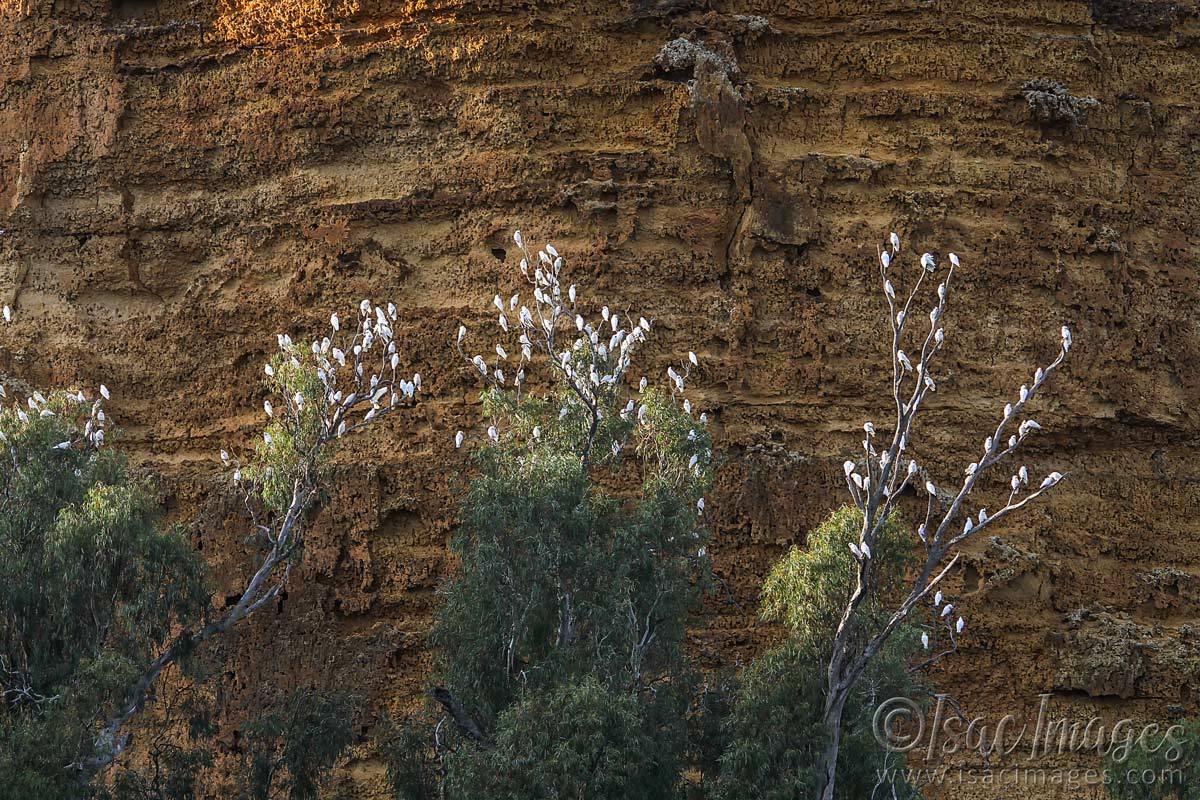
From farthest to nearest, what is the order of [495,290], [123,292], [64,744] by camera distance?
[123,292]
[495,290]
[64,744]

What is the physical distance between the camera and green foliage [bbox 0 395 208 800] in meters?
18.0

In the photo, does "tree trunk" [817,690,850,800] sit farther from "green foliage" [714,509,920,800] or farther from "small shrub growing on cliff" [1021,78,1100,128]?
"small shrub growing on cliff" [1021,78,1100,128]

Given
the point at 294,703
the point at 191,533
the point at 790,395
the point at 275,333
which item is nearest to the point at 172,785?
the point at 294,703

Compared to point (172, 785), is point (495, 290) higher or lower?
higher

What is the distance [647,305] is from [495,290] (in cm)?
190

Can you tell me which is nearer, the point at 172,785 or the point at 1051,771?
the point at 172,785

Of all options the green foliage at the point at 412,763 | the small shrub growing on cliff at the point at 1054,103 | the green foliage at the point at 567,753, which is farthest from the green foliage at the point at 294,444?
the small shrub growing on cliff at the point at 1054,103

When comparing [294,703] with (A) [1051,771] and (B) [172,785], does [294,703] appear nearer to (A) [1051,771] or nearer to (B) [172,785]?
(B) [172,785]

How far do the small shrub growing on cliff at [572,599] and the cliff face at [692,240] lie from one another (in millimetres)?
2652

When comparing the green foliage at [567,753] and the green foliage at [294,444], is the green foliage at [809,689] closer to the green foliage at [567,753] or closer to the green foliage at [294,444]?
the green foliage at [567,753]

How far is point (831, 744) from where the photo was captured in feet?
56.9

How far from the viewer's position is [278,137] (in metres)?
24.5

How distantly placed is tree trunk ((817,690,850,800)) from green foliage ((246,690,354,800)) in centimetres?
534

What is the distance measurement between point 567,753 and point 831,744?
8.14 feet
